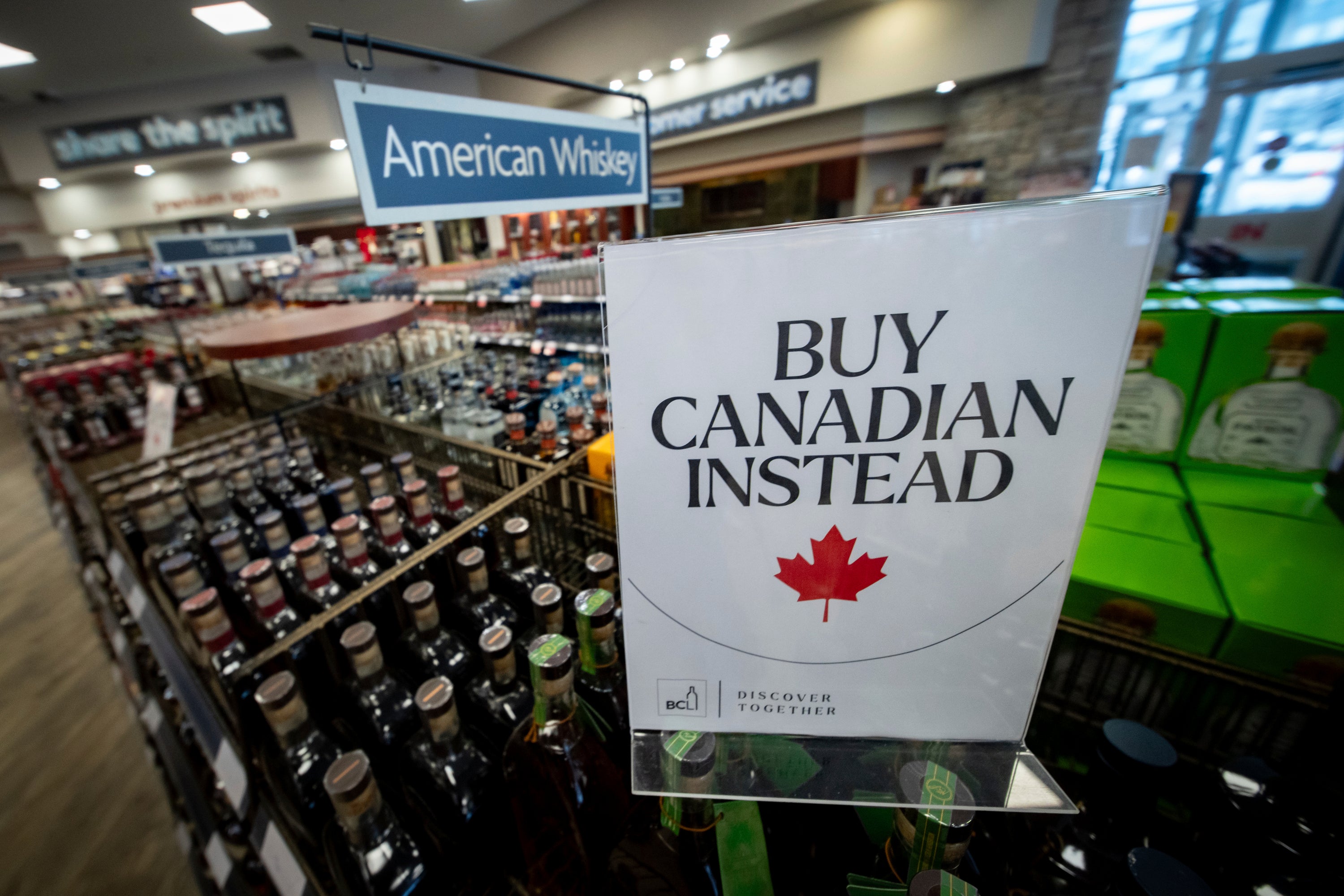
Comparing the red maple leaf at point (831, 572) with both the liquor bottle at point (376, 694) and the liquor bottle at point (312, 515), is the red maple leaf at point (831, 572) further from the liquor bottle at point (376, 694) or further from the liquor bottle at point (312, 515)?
the liquor bottle at point (312, 515)

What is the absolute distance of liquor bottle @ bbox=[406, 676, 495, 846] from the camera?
690 millimetres

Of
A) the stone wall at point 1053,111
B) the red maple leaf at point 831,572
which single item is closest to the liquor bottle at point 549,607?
the red maple leaf at point 831,572

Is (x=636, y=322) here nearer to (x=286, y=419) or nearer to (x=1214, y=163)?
(x=286, y=419)

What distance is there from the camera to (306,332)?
5.75 ft

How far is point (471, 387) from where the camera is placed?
238 centimetres

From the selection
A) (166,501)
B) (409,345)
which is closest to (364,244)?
(409,345)

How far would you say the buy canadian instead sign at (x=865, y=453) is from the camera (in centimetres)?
30

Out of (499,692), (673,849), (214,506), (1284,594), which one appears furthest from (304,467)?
(1284,594)

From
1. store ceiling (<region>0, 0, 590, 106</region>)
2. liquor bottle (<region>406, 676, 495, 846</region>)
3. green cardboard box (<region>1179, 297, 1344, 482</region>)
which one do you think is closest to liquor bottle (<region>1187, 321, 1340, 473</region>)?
green cardboard box (<region>1179, 297, 1344, 482</region>)

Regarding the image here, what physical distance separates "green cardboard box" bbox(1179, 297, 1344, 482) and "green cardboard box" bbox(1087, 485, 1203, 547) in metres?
0.24

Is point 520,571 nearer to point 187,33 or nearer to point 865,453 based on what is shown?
point 865,453

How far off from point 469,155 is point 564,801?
1.25 metres

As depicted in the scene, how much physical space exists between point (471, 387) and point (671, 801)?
2.20 metres

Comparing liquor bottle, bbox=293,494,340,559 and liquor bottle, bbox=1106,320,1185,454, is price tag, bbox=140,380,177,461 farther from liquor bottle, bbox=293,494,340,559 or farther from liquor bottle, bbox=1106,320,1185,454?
liquor bottle, bbox=1106,320,1185,454
